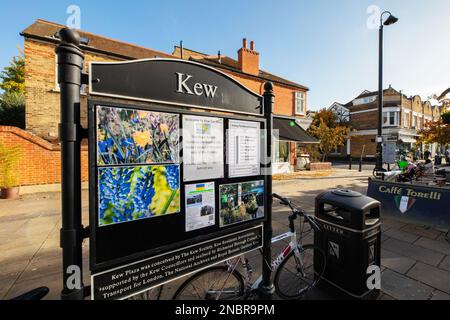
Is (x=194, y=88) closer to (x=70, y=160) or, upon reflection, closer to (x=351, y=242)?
(x=70, y=160)

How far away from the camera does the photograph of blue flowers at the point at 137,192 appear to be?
1.42 meters

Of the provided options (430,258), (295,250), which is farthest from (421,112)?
(295,250)

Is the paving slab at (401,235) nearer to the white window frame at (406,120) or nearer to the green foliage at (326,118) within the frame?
the green foliage at (326,118)

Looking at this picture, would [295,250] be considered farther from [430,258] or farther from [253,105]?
[430,258]

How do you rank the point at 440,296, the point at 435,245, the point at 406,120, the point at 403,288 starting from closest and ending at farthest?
the point at 440,296, the point at 403,288, the point at 435,245, the point at 406,120

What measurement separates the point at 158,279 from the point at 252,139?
4.82ft

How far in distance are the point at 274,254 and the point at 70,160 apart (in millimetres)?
3278

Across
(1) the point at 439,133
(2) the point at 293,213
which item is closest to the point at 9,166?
(2) the point at 293,213

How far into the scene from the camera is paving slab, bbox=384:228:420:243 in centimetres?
422

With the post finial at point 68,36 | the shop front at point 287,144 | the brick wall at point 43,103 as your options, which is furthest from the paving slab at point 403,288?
the shop front at point 287,144

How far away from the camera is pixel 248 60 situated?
15.2 metres

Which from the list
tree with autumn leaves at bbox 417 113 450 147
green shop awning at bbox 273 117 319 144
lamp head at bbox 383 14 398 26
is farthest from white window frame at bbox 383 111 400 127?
lamp head at bbox 383 14 398 26

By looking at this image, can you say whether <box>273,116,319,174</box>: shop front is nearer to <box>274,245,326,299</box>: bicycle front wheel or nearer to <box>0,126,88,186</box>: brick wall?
<box>0,126,88,186</box>: brick wall

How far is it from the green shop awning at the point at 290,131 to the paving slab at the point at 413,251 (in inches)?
362
